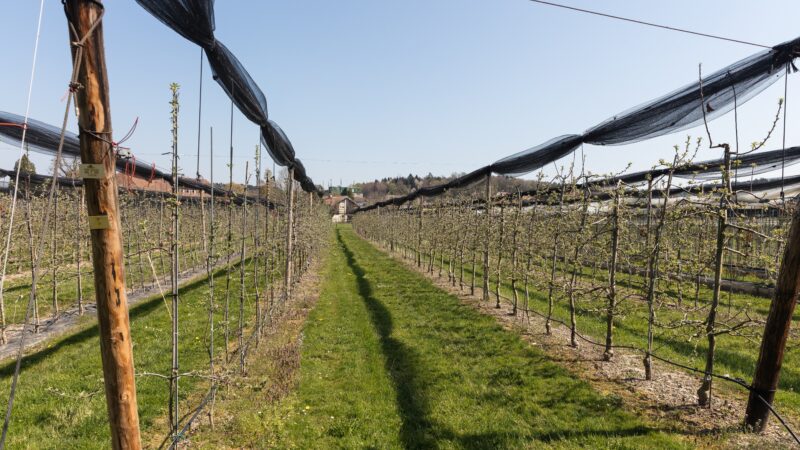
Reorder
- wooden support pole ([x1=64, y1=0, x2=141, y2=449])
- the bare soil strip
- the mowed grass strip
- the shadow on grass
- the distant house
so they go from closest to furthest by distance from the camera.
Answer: wooden support pole ([x1=64, y1=0, x2=141, y2=449])
the bare soil strip
the mowed grass strip
the shadow on grass
the distant house

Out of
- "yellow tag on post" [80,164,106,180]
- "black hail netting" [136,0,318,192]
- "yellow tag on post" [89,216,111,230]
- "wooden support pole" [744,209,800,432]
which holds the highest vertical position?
"black hail netting" [136,0,318,192]

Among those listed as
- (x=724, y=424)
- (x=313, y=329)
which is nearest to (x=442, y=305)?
(x=313, y=329)

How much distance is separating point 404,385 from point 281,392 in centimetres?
175

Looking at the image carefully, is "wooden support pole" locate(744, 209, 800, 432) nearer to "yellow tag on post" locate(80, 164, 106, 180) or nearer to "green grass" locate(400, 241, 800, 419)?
"green grass" locate(400, 241, 800, 419)

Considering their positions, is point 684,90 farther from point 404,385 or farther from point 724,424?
point 404,385

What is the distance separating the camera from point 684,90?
16.6ft

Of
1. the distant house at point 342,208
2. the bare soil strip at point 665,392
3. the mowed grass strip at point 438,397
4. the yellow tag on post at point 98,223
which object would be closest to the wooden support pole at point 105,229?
the yellow tag on post at point 98,223

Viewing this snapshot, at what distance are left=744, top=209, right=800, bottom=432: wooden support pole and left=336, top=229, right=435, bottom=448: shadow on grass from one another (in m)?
3.57

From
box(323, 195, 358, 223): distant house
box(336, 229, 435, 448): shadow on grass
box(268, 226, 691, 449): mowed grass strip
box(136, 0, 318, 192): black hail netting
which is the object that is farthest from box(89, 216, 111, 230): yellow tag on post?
box(323, 195, 358, 223): distant house

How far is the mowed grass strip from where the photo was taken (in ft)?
14.4

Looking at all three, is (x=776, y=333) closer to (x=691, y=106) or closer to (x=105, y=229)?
(x=691, y=106)

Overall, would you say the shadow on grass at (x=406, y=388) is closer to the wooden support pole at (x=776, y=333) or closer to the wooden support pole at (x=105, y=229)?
the wooden support pole at (x=105, y=229)

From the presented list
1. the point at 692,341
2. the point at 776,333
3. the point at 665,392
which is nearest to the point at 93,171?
the point at 776,333

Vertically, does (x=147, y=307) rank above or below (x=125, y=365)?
below
